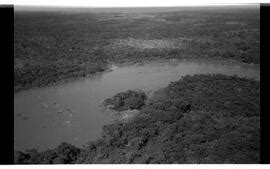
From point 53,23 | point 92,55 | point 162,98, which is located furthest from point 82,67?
point 53,23

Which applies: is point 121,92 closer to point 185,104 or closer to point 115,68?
point 185,104
